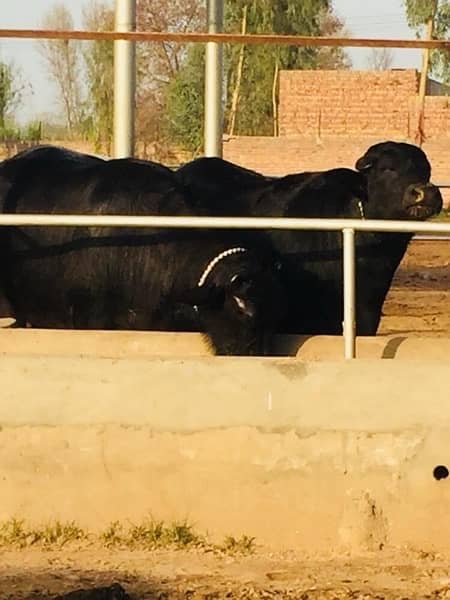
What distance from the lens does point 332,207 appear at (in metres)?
10.2

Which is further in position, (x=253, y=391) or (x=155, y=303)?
(x=155, y=303)

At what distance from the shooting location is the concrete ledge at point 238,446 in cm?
665

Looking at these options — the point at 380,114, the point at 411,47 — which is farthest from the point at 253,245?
the point at 380,114

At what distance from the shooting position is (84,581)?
20.0 ft

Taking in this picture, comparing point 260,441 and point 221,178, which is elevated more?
point 221,178

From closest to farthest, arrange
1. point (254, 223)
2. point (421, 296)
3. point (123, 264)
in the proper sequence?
point (254, 223) → point (123, 264) → point (421, 296)

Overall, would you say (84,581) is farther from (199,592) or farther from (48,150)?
(48,150)

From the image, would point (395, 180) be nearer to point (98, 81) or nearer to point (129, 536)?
point (129, 536)

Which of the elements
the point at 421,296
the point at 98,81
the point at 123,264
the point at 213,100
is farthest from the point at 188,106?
the point at 123,264

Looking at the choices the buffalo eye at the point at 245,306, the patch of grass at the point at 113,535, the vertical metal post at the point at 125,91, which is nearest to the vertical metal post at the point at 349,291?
the buffalo eye at the point at 245,306

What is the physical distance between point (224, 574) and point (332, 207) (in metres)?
4.37

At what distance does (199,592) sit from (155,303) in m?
3.32

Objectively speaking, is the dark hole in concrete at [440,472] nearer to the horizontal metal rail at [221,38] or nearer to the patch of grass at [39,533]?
the patch of grass at [39,533]

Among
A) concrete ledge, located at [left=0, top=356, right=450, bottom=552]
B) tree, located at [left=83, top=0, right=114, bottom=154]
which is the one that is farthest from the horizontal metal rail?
tree, located at [left=83, top=0, right=114, bottom=154]
